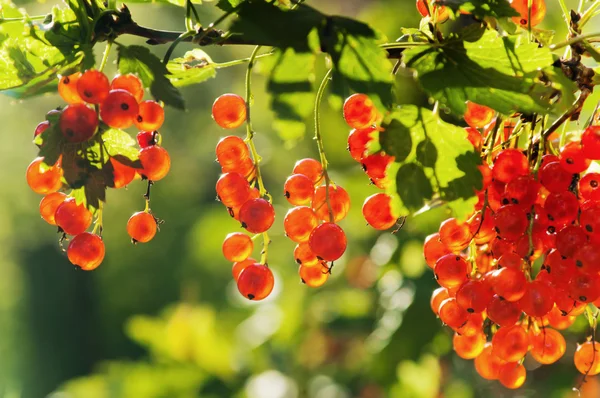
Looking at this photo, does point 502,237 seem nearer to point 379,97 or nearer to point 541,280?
point 541,280

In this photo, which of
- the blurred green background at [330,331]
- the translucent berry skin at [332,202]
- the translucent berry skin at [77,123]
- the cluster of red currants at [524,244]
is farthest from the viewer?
the blurred green background at [330,331]

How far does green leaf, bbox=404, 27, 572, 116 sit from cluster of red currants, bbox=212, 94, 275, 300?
0.81 feet

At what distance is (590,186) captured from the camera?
906 millimetres

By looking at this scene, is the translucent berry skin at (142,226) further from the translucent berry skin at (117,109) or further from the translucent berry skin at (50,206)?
the translucent berry skin at (117,109)

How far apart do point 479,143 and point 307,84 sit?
30 cm

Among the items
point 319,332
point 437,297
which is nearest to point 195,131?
point 319,332

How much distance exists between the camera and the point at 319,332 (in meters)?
3.39

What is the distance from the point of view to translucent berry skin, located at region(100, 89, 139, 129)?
2.59ft

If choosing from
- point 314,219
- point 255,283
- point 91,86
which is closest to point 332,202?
point 314,219

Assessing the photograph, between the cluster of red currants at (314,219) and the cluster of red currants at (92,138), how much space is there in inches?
6.9

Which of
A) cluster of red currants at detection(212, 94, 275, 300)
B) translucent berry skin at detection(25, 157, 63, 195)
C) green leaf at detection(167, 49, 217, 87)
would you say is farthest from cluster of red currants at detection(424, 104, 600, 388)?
translucent berry skin at detection(25, 157, 63, 195)

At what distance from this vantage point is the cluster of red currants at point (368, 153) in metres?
0.90

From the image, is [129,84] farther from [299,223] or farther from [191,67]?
[299,223]

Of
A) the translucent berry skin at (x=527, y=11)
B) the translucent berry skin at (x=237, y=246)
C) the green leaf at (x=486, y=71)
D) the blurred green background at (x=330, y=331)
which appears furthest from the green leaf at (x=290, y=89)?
the translucent berry skin at (x=527, y=11)
